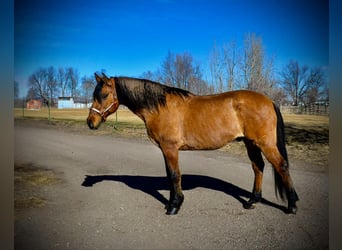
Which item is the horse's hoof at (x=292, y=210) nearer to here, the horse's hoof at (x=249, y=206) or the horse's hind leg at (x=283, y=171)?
the horse's hind leg at (x=283, y=171)

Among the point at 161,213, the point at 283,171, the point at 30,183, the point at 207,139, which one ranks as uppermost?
the point at 207,139

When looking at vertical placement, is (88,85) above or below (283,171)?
above

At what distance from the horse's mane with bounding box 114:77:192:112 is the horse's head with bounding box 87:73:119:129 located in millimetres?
102

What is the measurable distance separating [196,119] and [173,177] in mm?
895

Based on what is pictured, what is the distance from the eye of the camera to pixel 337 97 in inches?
111

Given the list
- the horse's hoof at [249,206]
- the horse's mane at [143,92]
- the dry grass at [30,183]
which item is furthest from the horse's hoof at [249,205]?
the dry grass at [30,183]

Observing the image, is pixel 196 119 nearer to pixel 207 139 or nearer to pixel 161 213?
pixel 207 139

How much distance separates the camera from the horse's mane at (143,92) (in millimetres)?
3539

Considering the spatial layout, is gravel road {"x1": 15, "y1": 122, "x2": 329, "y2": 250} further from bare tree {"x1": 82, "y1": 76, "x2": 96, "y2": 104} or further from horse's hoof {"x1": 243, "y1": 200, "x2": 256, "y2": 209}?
bare tree {"x1": 82, "y1": 76, "x2": 96, "y2": 104}

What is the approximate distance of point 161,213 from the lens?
3.53 meters

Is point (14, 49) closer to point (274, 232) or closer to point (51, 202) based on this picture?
point (51, 202)

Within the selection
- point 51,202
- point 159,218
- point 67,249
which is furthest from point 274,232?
point 51,202

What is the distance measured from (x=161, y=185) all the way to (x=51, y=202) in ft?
6.40

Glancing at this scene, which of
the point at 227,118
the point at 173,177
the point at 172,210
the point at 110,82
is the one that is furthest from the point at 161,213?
the point at 110,82
